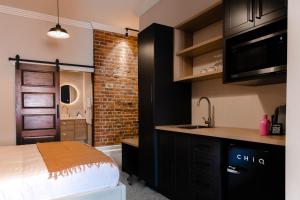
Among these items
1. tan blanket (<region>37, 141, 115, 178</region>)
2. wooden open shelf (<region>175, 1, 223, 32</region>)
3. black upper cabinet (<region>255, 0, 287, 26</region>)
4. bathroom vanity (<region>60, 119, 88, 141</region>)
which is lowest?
bathroom vanity (<region>60, 119, 88, 141</region>)

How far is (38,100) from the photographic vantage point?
3.94 metres

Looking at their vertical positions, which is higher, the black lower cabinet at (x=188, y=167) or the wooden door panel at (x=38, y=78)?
the wooden door panel at (x=38, y=78)

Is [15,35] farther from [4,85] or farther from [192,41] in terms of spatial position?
[192,41]

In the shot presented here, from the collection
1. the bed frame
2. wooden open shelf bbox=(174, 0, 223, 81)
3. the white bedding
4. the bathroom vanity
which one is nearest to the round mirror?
the bathroom vanity

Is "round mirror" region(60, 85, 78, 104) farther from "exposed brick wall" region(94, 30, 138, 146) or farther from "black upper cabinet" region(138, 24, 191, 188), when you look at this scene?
"black upper cabinet" region(138, 24, 191, 188)

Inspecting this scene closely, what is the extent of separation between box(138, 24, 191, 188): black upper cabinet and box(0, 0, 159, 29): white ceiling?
0.99 metres

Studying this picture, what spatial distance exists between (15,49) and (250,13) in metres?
3.90

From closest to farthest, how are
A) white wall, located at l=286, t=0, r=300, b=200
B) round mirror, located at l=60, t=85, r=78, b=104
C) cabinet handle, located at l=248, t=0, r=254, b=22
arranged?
white wall, located at l=286, t=0, r=300, b=200
cabinet handle, located at l=248, t=0, r=254, b=22
round mirror, located at l=60, t=85, r=78, b=104

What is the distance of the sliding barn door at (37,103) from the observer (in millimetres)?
3807

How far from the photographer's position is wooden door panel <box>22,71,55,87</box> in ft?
12.6

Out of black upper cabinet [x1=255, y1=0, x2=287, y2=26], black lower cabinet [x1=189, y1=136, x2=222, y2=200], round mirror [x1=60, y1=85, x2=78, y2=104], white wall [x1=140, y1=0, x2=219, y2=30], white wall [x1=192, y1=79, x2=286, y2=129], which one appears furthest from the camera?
round mirror [x1=60, y1=85, x2=78, y2=104]

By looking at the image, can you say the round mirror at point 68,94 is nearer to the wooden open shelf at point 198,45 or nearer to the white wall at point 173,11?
the white wall at point 173,11

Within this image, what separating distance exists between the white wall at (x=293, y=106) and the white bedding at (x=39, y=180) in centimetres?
135

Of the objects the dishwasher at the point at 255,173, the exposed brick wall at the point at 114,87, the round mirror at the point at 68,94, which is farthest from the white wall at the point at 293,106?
the round mirror at the point at 68,94
